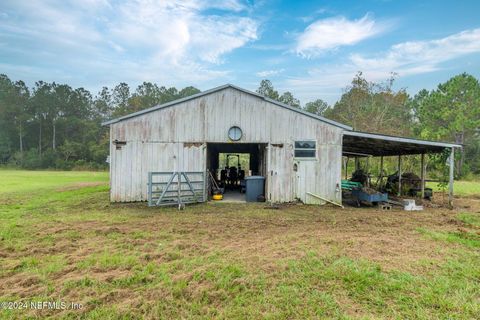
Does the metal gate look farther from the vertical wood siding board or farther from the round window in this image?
the round window

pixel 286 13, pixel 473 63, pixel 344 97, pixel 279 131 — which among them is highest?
pixel 473 63

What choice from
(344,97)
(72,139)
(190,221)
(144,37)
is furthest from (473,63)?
(72,139)

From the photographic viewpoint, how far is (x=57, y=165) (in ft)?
133

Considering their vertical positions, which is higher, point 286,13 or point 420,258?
point 286,13

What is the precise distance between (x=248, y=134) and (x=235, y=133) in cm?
53

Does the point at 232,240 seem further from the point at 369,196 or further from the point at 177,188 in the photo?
the point at 369,196

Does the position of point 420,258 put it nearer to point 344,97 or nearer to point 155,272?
point 155,272

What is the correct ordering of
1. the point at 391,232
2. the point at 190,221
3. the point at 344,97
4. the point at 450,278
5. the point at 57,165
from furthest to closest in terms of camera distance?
the point at 57,165, the point at 344,97, the point at 190,221, the point at 391,232, the point at 450,278

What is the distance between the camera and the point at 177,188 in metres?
9.20

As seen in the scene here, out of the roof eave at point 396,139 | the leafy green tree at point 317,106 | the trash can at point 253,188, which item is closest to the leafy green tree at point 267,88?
the leafy green tree at point 317,106

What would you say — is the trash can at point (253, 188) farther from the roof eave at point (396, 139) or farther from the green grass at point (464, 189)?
the green grass at point (464, 189)

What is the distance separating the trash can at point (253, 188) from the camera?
10086 mm

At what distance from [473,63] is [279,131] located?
35.2 m

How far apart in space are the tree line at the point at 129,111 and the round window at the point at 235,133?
21.2 m
